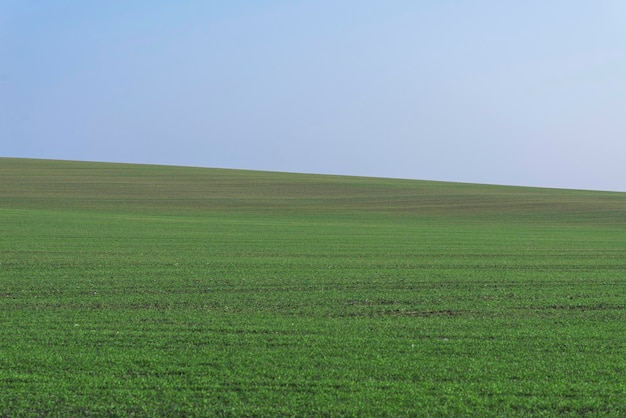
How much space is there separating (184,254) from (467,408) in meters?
15.7

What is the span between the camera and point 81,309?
500 inches

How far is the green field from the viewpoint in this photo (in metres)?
7.90

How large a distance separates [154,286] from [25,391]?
7.57 metres

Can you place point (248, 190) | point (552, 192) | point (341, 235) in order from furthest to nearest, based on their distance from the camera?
point (552, 192) → point (248, 190) → point (341, 235)

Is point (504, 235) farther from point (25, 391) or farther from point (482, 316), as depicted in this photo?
point (25, 391)

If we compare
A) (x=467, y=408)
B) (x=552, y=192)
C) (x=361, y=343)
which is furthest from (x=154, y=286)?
(x=552, y=192)

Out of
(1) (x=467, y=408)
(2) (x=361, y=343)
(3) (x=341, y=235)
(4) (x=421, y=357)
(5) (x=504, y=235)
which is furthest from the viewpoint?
(5) (x=504, y=235)

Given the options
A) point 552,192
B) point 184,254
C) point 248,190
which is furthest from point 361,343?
point 552,192

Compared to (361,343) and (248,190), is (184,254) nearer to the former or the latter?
(361,343)

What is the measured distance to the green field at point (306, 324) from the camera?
25.9 ft

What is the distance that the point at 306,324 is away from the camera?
38.0ft

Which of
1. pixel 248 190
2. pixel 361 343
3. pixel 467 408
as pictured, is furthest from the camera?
pixel 248 190

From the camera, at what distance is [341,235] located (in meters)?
31.4

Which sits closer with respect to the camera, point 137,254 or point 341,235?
point 137,254
